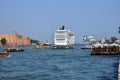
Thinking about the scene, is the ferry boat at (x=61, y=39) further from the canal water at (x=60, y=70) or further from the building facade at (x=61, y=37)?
the canal water at (x=60, y=70)

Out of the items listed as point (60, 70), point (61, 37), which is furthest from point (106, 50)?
point (61, 37)

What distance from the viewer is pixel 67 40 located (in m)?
189

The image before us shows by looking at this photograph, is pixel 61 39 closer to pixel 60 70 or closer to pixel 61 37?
pixel 61 37

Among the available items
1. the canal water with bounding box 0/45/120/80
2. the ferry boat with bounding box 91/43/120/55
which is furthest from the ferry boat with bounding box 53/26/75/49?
the canal water with bounding box 0/45/120/80

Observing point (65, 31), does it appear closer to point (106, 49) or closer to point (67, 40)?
→ point (67, 40)

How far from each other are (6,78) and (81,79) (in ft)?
24.8

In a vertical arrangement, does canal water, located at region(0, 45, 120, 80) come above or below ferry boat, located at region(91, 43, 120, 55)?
below

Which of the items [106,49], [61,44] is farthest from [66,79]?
[61,44]

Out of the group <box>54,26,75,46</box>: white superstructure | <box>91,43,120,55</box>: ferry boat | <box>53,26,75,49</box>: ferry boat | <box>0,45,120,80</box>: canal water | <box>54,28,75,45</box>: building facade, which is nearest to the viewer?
<box>0,45,120,80</box>: canal water

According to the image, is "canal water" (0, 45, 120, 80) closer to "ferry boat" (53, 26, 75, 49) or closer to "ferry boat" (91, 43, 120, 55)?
"ferry boat" (91, 43, 120, 55)

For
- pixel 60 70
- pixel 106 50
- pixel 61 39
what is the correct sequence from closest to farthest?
pixel 60 70, pixel 106 50, pixel 61 39

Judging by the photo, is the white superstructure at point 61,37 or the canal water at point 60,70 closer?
the canal water at point 60,70

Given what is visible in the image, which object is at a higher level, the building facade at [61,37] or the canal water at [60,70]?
the building facade at [61,37]

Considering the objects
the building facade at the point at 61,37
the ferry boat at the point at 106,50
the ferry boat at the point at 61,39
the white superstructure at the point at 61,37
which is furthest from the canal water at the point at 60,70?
the building facade at the point at 61,37
